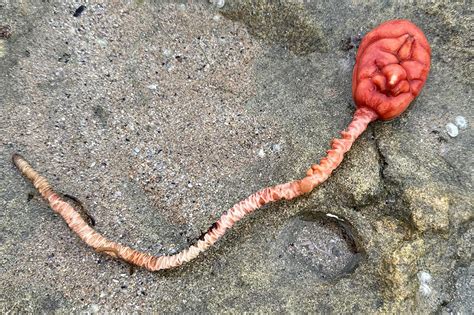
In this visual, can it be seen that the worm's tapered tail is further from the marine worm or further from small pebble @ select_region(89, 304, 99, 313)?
small pebble @ select_region(89, 304, 99, 313)

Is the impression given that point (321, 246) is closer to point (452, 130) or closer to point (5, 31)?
point (452, 130)

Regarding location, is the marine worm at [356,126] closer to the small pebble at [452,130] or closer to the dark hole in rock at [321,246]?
the dark hole in rock at [321,246]

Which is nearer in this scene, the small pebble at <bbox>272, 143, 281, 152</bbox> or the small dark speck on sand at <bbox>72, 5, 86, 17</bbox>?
the small pebble at <bbox>272, 143, 281, 152</bbox>

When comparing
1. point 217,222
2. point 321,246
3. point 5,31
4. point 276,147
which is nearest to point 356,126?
point 276,147

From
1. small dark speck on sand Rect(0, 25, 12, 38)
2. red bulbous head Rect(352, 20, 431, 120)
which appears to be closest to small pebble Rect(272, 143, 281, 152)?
red bulbous head Rect(352, 20, 431, 120)

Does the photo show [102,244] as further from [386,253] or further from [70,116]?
[386,253]

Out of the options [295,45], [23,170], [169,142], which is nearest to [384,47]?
[295,45]

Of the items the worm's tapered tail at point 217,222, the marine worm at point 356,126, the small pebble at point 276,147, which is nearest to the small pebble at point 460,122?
the marine worm at point 356,126
